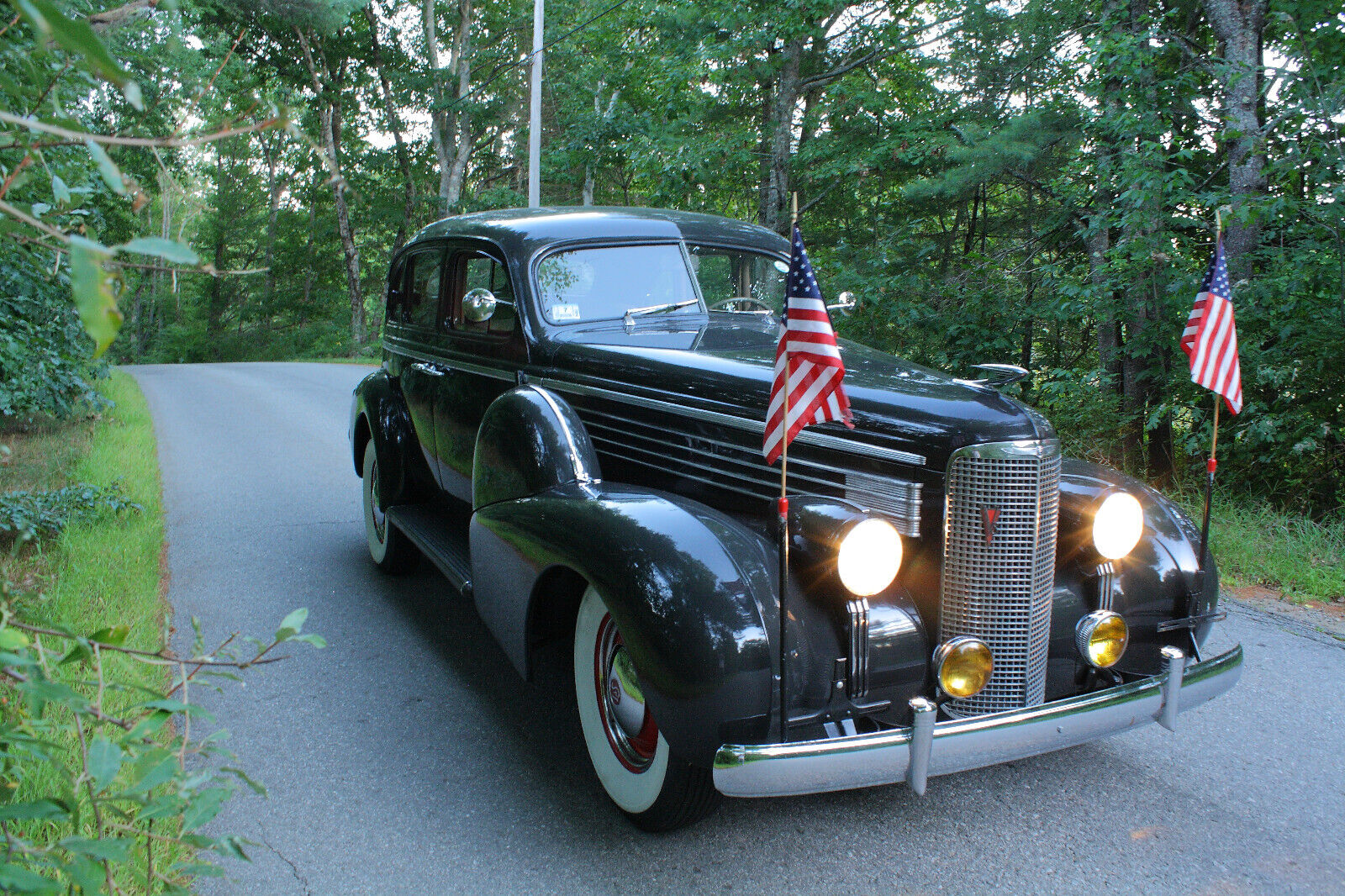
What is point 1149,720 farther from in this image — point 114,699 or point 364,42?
point 364,42

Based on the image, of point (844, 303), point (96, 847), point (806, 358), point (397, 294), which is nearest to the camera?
point (96, 847)

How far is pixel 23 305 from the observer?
23.0 feet

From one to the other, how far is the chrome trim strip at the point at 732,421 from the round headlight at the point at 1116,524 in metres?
0.69

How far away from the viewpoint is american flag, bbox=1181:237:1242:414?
10.8 ft

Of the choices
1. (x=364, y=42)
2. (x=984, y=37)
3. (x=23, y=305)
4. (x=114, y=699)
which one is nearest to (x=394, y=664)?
(x=114, y=699)

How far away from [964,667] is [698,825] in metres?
0.95

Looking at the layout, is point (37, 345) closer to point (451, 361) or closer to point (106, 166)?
point (451, 361)

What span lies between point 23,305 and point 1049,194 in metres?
9.82

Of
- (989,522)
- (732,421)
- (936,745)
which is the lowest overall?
(936,745)

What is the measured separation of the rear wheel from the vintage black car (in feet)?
3.62

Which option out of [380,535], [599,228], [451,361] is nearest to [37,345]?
[380,535]

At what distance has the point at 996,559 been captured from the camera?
104 inches

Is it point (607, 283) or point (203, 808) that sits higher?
point (607, 283)

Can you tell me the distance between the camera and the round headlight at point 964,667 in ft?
8.32
